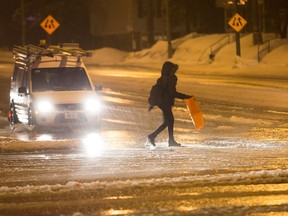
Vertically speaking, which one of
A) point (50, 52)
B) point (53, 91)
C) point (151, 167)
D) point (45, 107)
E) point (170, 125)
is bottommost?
point (151, 167)

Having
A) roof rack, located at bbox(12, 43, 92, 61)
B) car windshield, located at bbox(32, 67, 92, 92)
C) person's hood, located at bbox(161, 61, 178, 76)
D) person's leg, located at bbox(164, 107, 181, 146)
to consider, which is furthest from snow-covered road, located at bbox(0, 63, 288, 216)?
roof rack, located at bbox(12, 43, 92, 61)

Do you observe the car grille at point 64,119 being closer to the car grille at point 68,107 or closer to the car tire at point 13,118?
the car grille at point 68,107

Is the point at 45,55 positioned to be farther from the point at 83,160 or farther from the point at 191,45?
the point at 191,45

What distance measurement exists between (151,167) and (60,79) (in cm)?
764

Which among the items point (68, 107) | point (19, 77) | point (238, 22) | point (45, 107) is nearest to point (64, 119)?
point (68, 107)

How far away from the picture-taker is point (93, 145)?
16.8m

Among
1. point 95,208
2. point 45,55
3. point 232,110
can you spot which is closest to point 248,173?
point 95,208

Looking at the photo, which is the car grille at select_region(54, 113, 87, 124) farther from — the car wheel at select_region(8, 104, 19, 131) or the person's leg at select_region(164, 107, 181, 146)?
the person's leg at select_region(164, 107, 181, 146)

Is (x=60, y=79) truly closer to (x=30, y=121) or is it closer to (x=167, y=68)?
(x=30, y=121)

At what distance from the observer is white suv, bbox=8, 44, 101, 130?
19.5 m

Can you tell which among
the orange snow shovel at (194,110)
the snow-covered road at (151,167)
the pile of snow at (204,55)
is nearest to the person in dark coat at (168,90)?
the snow-covered road at (151,167)

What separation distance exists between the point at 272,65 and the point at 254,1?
4.48 meters

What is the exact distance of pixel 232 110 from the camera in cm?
2425

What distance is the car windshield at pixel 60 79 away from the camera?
66.2ft
